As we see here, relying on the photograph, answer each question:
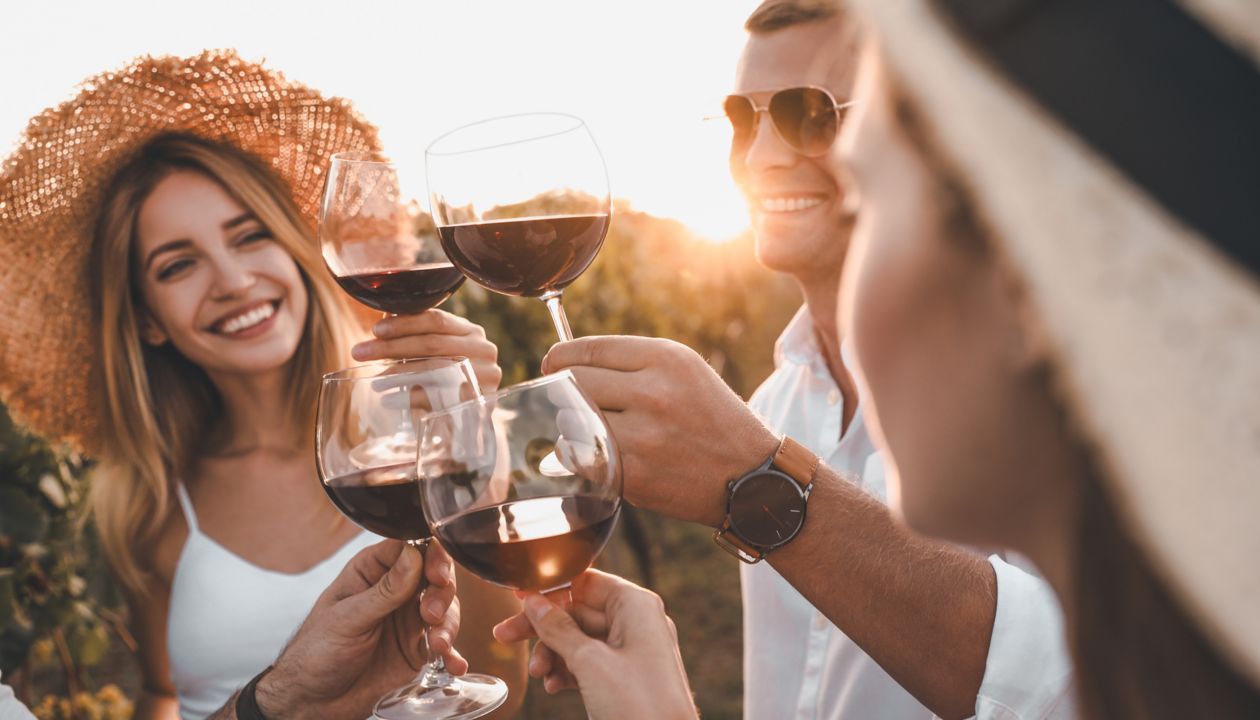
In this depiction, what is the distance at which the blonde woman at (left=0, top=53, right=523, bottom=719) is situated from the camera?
319 centimetres

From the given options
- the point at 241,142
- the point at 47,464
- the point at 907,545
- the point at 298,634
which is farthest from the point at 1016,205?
the point at 47,464

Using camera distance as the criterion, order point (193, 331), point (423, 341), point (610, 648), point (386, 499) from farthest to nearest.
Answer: point (193, 331) < point (423, 341) < point (386, 499) < point (610, 648)

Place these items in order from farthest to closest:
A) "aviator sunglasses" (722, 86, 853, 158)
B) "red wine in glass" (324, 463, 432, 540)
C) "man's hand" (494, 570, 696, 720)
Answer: "aviator sunglasses" (722, 86, 853, 158), "red wine in glass" (324, 463, 432, 540), "man's hand" (494, 570, 696, 720)

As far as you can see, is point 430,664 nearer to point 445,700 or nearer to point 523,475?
point 445,700

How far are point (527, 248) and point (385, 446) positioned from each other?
484 millimetres

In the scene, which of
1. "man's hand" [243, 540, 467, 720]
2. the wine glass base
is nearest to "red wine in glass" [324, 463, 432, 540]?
"man's hand" [243, 540, 467, 720]

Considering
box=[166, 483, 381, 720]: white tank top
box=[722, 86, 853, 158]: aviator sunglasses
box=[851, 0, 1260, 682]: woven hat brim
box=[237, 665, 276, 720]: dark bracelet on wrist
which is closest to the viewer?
box=[851, 0, 1260, 682]: woven hat brim

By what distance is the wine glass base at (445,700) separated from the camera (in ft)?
5.76

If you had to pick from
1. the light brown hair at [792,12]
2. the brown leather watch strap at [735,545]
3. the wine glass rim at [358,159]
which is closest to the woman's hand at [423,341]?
the wine glass rim at [358,159]

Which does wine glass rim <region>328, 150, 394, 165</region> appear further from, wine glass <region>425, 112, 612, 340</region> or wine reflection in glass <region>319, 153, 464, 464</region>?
wine glass <region>425, 112, 612, 340</region>

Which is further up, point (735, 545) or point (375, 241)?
point (375, 241)

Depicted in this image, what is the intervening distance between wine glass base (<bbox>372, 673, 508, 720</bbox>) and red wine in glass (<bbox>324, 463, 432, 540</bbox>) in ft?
1.04

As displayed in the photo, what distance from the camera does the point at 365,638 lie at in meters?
2.06

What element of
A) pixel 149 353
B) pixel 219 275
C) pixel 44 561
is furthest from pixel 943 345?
pixel 44 561
